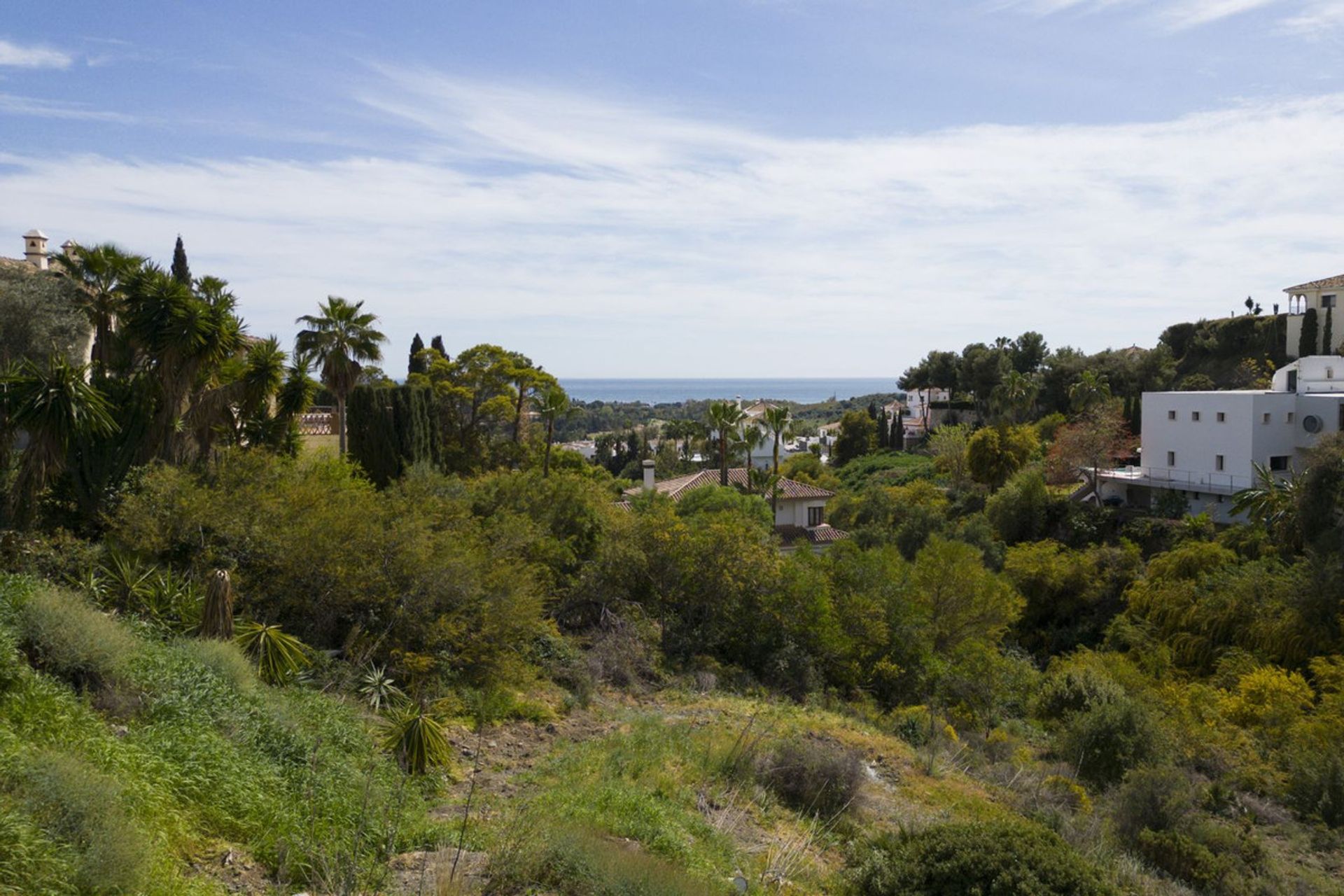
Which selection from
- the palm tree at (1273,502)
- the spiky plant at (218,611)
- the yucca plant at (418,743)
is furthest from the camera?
the palm tree at (1273,502)

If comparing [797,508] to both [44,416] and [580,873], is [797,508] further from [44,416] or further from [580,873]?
[580,873]

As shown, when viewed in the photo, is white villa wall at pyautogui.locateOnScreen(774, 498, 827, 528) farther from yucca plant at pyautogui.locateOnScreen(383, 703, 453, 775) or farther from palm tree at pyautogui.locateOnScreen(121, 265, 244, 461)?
yucca plant at pyautogui.locateOnScreen(383, 703, 453, 775)

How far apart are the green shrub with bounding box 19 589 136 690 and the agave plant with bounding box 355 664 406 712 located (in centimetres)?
336

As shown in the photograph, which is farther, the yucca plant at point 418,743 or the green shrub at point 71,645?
the yucca plant at point 418,743

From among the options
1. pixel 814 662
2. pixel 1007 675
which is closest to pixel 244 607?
pixel 814 662

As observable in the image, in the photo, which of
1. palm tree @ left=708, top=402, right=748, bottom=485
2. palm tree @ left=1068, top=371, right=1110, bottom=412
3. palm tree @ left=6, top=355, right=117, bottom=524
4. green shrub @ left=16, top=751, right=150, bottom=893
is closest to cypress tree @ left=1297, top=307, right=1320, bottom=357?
palm tree @ left=1068, top=371, right=1110, bottom=412

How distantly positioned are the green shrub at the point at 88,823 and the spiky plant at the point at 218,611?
5371 mm

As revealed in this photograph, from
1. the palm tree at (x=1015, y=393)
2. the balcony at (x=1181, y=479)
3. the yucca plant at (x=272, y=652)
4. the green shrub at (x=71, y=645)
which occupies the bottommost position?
the yucca plant at (x=272, y=652)

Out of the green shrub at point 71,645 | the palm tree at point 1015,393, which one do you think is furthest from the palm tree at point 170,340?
the palm tree at point 1015,393

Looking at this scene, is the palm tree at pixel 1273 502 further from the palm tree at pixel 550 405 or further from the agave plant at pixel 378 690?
→ the agave plant at pixel 378 690

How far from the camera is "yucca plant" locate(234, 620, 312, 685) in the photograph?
1140 centimetres

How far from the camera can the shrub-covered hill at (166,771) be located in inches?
219

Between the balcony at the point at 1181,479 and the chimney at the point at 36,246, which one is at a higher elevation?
the chimney at the point at 36,246

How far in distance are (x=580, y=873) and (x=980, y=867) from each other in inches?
144
